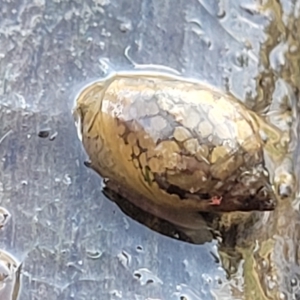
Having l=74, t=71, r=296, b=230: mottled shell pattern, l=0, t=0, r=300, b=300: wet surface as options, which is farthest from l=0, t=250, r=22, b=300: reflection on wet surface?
l=74, t=71, r=296, b=230: mottled shell pattern

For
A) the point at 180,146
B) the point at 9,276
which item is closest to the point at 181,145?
the point at 180,146

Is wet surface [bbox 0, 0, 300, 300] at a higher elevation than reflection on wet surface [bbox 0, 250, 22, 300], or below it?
higher

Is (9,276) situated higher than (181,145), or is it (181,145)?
(181,145)

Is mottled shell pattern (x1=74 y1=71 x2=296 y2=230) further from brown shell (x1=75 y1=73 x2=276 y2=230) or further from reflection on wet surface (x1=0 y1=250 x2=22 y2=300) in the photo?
reflection on wet surface (x1=0 y1=250 x2=22 y2=300)

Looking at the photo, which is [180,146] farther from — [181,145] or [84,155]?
[84,155]

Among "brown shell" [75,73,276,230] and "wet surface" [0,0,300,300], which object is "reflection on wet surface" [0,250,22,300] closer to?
"wet surface" [0,0,300,300]

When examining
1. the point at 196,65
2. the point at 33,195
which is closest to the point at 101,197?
the point at 33,195

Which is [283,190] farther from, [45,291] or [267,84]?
[45,291]
